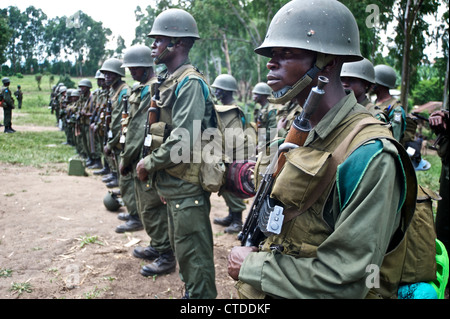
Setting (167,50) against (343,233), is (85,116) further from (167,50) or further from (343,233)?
(343,233)

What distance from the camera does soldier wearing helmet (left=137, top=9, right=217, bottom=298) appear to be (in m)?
3.21

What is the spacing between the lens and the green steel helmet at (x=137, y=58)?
5008 mm

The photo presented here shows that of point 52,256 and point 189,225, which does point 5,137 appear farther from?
point 189,225

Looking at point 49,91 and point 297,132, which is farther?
point 49,91

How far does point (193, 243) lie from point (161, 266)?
3.82ft

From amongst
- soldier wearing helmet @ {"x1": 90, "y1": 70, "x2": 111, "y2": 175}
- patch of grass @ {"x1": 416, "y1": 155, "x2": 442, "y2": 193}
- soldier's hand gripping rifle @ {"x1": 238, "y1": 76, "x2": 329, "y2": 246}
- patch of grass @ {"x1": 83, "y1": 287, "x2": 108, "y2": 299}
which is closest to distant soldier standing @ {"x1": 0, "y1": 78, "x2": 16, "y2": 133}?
soldier wearing helmet @ {"x1": 90, "y1": 70, "x2": 111, "y2": 175}

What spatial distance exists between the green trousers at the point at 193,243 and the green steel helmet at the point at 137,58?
249 cm

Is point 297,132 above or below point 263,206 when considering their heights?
above

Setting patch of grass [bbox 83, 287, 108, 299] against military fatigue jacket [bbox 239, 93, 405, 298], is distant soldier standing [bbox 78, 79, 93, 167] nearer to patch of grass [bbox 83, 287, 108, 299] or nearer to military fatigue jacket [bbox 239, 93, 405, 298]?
patch of grass [bbox 83, 287, 108, 299]

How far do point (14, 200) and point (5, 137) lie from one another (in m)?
6.24

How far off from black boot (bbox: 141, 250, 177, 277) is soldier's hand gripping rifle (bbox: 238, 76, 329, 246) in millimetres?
2578

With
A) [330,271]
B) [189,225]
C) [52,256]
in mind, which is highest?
[330,271]
